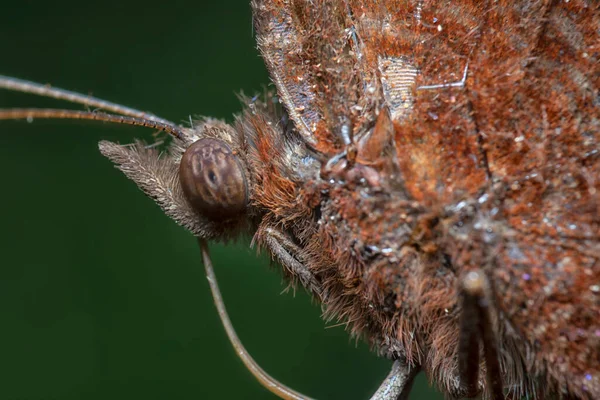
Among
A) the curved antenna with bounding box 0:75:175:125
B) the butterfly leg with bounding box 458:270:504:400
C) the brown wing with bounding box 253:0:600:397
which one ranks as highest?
the brown wing with bounding box 253:0:600:397

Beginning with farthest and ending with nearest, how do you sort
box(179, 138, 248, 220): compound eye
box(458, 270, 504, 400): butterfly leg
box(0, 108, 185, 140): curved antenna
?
box(179, 138, 248, 220): compound eye → box(0, 108, 185, 140): curved antenna → box(458, 270, 504, 400): butterfly leg

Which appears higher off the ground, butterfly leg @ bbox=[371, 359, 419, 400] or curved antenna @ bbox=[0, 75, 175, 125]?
curved antenna @ bbox=[0, 75, 175, 125]

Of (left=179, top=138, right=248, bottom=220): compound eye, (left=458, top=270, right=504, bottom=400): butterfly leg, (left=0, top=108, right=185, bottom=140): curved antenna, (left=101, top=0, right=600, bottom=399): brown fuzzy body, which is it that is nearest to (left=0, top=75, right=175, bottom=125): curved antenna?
(left=0, top=108, right=185, bottom=140): curved antenna

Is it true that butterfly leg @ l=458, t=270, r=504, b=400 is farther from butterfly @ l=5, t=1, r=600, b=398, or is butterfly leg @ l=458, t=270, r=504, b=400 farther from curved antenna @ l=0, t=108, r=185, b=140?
curved antenna @ l=0, t=108, r=185, b=140

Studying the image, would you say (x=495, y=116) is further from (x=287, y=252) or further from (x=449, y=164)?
(x=287, y=252)

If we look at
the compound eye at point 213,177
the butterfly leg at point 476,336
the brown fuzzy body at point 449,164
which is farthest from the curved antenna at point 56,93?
the butterfly leg at point 476,336

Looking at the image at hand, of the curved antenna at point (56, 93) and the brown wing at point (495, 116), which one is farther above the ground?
the brown wing at point (495, 116)

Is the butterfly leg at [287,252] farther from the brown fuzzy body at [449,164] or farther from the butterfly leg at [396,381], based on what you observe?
the butterfly leg at [396,381]
